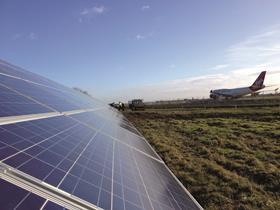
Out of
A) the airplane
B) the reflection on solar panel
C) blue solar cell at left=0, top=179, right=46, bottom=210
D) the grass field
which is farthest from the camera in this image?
the airplane

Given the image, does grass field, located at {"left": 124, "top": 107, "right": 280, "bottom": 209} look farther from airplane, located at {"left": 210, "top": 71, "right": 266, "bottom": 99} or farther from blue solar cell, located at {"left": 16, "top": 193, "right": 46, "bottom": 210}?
airplane, located at {"left": 210, "top": 71, "right": 266, "bottom": 99}

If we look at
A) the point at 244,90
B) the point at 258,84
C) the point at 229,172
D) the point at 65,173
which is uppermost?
the point at 258,84

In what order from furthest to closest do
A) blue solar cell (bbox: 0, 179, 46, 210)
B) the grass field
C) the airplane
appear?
the airplane
the grass field
blue solar cell (bbox: 0, 179, 46, 210)

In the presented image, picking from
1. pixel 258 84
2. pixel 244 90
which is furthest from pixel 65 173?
pixel 258 84

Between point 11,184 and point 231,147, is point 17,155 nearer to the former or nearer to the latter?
point 11,184

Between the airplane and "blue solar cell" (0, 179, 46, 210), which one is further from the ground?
the airplane

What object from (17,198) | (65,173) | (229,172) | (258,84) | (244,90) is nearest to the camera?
(17,198)

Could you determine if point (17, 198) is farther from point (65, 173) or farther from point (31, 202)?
point (65, 173)

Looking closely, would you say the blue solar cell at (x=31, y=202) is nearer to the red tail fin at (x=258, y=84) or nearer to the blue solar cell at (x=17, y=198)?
the blue solar cell at (x=17, y=198)

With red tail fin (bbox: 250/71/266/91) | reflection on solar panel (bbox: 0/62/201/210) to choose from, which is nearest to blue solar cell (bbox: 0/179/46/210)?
reflection on solar panel (bbox: 0/62/201/210)

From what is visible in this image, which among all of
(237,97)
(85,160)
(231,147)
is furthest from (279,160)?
(237,97)

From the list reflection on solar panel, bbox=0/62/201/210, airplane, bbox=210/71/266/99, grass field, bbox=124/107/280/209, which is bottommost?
grass field, bbox=124/107/280/209

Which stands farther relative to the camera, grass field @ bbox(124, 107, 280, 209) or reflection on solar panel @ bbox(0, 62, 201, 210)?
grass field @ bbox(124, 107, 280, 209)

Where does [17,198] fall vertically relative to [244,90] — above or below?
below
